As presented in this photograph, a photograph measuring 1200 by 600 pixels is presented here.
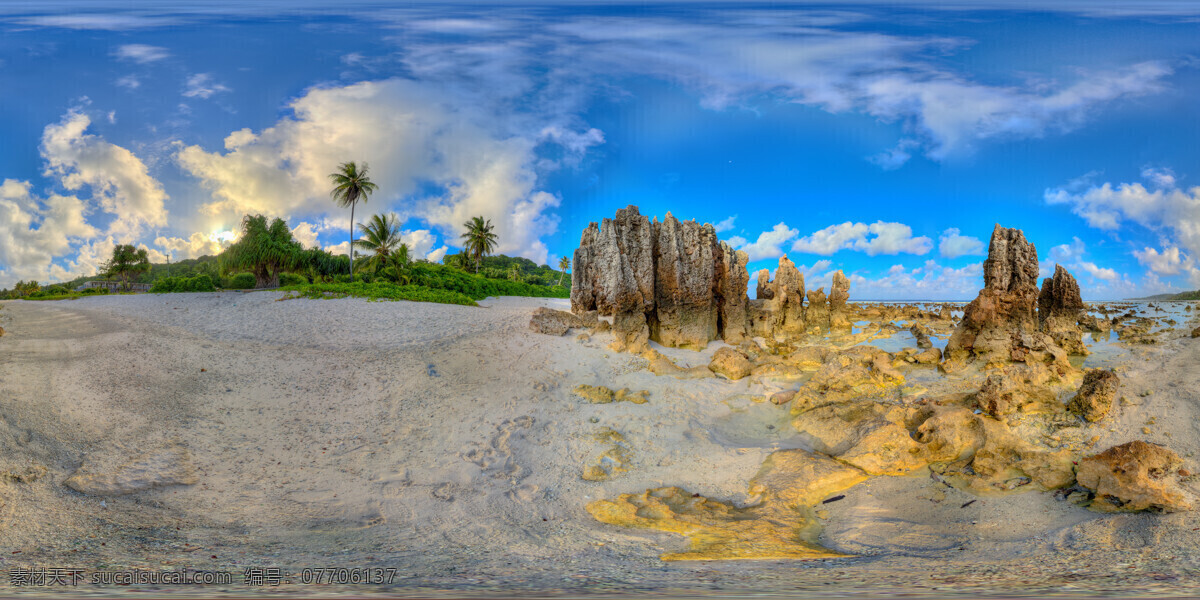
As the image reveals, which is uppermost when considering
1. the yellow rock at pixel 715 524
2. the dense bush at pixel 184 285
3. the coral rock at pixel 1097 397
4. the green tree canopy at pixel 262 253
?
the green tree canopy at pixel 262 253

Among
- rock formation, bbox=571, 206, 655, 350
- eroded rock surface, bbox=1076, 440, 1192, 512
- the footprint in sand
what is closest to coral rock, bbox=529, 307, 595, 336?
rock formation, bbox=571, 206, 655, 350

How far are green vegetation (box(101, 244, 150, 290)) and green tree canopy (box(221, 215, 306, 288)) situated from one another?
1346cm

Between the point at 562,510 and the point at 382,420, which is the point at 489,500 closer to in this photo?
the point at 562,510

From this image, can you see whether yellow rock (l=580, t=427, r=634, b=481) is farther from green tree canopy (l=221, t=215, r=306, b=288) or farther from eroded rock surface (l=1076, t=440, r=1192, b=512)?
green tree canopy (l=221, t=215, r=306, b=288)

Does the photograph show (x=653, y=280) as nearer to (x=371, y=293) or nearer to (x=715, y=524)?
(x=715, y=524)

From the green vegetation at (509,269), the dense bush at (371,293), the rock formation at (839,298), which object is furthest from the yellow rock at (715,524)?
the green vegetation at (509,269)

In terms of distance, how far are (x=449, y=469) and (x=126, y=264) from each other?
6401 cm

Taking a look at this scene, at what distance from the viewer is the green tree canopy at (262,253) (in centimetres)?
4825

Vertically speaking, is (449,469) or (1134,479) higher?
(1134,479)

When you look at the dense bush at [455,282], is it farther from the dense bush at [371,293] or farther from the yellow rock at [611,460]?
the yellow rock at [611,460]

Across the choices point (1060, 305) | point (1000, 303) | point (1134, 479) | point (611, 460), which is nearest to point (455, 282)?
point (611, 460)

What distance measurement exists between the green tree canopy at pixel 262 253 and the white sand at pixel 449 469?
3006 cm

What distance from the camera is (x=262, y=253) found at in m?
48.4

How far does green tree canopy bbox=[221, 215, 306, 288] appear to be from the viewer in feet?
158
